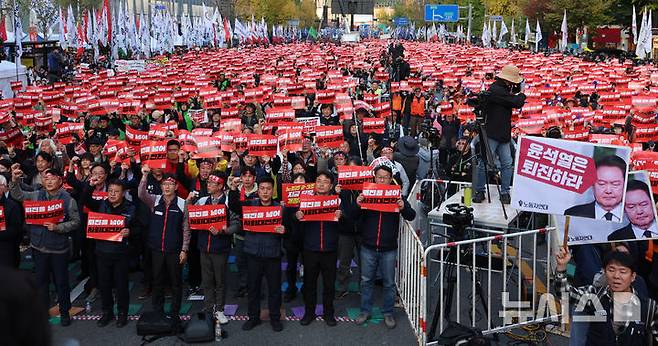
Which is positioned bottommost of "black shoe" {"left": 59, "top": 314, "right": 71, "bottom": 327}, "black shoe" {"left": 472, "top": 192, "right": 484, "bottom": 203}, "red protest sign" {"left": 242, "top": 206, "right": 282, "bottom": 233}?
"black shoe" {"left": 59, "top": 314, "right": 71, "bottom": 327}

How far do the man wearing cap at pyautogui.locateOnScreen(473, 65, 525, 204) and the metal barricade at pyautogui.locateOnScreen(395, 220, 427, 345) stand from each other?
59.4 inches

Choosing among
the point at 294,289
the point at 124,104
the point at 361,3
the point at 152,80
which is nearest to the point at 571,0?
the point at 152,80

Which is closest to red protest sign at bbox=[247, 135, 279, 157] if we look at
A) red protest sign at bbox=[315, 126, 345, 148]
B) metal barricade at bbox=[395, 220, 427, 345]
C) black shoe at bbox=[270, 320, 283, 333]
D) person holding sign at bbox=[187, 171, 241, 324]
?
red protest sign at bbox=[315, 126, 345, 148]

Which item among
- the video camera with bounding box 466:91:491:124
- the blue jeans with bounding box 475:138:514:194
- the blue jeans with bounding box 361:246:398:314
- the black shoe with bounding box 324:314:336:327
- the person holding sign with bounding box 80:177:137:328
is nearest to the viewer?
the person holding sign with bounding box 80:177:137:328

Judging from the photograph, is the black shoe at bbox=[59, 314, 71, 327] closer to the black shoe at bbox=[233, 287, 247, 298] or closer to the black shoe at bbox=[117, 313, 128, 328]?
the black shoe at bbox=[117, 313, 128, 328]

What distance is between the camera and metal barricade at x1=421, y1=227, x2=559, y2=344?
670 centimetres

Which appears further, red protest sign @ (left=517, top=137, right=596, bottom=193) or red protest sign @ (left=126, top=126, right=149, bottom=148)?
red protest sign @ (left=126, top=126, right=149, bottom=148)

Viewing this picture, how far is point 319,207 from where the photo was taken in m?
7.22

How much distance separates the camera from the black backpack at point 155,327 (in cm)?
723

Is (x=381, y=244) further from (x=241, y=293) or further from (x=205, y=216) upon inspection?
(x=241, y=293)

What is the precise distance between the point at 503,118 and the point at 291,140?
10.8 ft

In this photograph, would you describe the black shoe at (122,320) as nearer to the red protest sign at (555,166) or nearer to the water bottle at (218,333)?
the water bottle at (218,333)

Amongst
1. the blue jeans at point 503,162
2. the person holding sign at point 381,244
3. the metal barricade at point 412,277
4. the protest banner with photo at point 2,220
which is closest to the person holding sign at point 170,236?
the protest banner with photo at point 2,220

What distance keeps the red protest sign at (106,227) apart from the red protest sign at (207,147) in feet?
8.54
